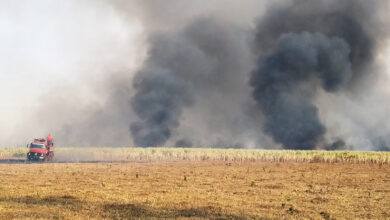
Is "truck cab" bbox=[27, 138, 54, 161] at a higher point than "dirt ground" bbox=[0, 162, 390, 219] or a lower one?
higher

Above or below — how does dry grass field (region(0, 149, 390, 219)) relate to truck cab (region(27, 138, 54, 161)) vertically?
below

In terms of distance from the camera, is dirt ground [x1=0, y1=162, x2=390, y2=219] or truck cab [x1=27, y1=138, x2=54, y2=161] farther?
truck cab [x1=27, y1=138, x2=54, y2=161]

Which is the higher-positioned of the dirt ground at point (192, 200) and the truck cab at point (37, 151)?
the truck cab at point (37, 151)

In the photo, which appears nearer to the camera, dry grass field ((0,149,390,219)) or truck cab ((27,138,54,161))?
dry grass field ((0,149,390,219))

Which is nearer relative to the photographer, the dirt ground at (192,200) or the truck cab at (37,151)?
the dirt ground at (192,200)

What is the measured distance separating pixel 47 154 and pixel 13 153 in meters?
27.2

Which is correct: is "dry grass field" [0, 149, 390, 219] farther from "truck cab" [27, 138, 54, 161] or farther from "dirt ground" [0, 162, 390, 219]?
"truck cab" [27, 138, 54, 161]

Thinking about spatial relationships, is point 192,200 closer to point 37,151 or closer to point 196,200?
point 196,200

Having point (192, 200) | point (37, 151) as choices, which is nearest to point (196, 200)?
point (192, 200)

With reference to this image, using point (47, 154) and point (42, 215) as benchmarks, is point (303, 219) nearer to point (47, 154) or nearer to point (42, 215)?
point (42, 215)

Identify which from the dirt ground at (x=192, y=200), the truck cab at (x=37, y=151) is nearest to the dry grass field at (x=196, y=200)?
the dirt ground at (x=192, y=200)

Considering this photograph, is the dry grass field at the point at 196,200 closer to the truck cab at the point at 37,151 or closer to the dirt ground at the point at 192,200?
the dirt ground at the point at 192,200

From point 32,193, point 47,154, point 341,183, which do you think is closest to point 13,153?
point 47,154

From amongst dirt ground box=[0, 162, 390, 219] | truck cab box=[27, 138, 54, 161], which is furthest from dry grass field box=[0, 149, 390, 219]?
truck cab box=[27, 138, 54, 161]
